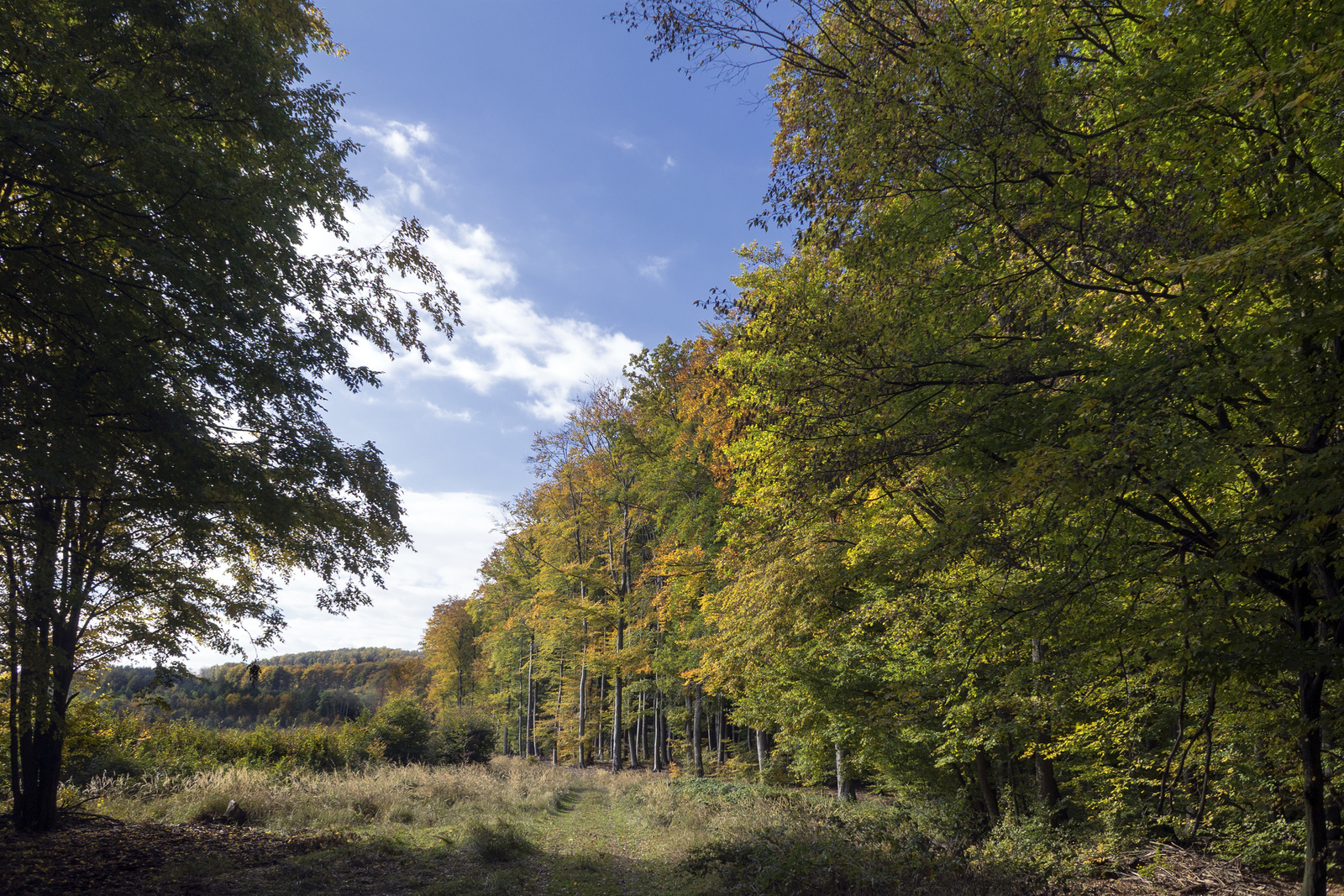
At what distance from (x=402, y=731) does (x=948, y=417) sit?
78.5 feet

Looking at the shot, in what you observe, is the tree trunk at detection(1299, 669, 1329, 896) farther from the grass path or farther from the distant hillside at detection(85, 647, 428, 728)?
the distant hillside at detection(85, 647, 428, 728)

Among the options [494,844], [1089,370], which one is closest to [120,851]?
[494,844]

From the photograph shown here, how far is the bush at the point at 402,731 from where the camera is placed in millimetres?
22516

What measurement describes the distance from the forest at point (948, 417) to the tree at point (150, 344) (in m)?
0.07

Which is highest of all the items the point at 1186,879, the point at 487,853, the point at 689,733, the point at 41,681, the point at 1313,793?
the point at 41,681

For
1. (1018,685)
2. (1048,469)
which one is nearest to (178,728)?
(1018,685)

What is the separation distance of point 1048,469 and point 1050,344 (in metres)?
1.57

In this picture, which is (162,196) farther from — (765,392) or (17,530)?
(765,392)

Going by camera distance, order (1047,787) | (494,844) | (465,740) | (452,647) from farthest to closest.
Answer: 1. (452,647)
2. (465,740)
3. (1047,787)
4. (494,844)

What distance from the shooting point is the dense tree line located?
464cm

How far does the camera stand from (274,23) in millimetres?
9875

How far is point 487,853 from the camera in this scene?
390 inches

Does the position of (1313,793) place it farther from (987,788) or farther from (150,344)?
(150,344)

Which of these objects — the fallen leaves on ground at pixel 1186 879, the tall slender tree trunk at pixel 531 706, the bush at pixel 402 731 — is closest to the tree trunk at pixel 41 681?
the fallen leaves on ground at pixel 1186 879
